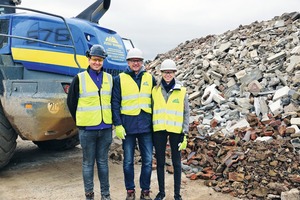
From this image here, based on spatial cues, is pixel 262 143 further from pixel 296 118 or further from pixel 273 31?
pixel 273 31

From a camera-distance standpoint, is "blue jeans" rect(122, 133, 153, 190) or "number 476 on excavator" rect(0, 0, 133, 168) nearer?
"blue jeans" rect(122, 133, 153, 190)

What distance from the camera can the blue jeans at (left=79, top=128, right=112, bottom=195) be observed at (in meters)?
4.16

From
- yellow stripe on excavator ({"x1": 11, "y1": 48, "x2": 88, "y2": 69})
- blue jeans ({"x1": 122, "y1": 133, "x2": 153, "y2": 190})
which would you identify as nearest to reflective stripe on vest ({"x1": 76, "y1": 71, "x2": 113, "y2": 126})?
blue jeans ({"x1": 122, "y1": 133, "x2": 153, "y2": 190})

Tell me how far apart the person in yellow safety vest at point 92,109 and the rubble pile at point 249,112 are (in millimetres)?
1989

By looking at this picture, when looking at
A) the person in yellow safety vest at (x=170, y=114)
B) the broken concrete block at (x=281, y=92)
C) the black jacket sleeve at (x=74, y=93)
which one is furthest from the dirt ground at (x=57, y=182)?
the broken concrete block at (x=281, y=92)

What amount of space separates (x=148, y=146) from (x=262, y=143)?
97.7 inches

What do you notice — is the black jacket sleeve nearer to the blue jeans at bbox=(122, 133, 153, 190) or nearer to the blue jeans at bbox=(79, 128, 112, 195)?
the blue jeans at bbox=(79, 128, 112, 195)

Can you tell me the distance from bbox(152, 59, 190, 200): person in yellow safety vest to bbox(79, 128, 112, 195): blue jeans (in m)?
0.62

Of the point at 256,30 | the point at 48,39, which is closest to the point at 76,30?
the point at 48,39

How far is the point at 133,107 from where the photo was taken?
436cm

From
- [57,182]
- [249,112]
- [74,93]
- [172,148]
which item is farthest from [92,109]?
[249,112]

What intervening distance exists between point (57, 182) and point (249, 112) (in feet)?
14.9

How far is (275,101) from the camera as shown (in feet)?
25.9

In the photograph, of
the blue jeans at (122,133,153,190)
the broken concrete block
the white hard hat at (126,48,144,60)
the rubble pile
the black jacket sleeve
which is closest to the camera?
the black jacket sleeve
